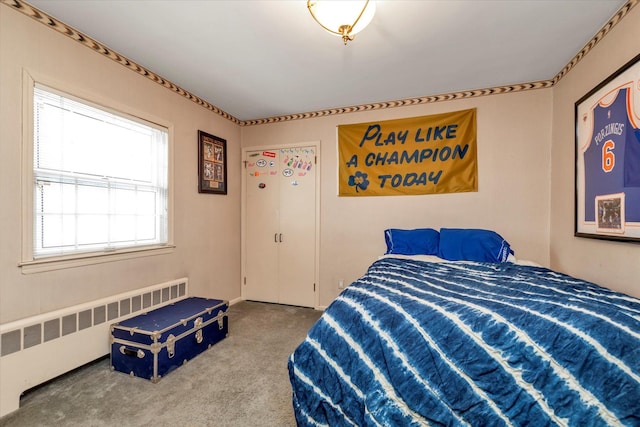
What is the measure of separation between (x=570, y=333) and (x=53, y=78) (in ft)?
10.2

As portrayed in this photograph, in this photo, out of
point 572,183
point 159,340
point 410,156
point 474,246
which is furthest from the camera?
point 410,156

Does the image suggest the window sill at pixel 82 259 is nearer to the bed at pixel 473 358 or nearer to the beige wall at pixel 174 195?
the beige wall at pixel 174 195

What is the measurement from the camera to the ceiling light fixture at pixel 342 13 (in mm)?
1408

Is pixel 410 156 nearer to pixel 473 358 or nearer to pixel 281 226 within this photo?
pixel 281 226

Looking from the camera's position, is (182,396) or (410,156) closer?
(182,396)

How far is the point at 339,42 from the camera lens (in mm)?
2033

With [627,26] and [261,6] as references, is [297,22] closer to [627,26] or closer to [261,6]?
[261,6]

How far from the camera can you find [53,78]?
1832mm

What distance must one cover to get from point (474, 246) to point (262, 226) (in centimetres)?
249

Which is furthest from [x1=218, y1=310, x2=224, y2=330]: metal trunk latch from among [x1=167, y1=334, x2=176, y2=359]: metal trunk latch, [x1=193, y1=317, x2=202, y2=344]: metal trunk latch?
[x1=167, y1=334, x2=176, y2=359]: metal trunk latch

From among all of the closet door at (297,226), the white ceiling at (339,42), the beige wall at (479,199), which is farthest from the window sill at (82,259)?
the beige wall at (479,199)

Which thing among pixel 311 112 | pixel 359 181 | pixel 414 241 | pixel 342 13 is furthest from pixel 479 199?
pixel 342 13

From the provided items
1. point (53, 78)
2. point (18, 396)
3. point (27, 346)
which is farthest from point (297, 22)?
point (18, 396)

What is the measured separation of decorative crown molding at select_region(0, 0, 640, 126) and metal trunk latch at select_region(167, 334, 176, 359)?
2.20 m
